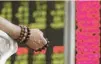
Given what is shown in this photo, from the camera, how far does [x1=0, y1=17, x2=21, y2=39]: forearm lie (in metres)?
0.50

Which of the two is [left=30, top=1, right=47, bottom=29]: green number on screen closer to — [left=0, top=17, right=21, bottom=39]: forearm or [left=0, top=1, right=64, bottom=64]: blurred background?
[left=0, top=1, right=64, bottom=64]: blurred background

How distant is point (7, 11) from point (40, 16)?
17 cm

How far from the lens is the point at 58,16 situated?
1.35m

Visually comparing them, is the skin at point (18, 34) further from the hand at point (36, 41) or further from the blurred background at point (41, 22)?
the blurred background at point (41, 22)

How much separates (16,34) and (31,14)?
2.94ft

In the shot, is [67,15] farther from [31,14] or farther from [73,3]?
[31,14]

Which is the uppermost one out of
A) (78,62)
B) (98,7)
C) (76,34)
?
(98,7)

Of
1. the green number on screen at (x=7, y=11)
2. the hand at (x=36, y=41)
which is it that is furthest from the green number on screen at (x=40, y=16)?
the hand at (x=36, y=41)

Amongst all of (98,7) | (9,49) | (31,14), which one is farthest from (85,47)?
(9,49)

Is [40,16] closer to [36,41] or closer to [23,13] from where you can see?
[23,13]

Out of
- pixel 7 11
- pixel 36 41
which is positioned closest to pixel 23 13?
pixel 7 11

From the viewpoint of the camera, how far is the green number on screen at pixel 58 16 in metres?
1.33

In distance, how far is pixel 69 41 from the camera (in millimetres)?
1287

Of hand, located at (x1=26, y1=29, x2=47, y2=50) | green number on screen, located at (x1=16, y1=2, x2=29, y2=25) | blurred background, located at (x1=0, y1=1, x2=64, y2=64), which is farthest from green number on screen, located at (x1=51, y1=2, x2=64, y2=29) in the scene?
hand, located at (x1=26, y1=29, x2=47, y2=50)
